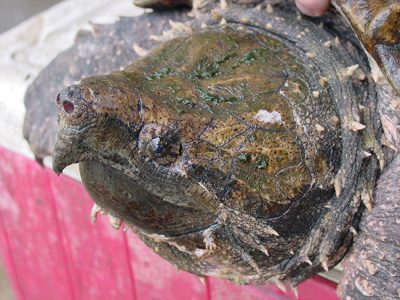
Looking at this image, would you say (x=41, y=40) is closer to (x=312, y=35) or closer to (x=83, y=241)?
(x=83, y=241)

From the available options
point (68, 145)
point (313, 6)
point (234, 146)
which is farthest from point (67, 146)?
point (313, 6)

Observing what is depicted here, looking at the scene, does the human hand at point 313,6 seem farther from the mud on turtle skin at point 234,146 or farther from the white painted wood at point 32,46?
the white painted wood at point 32,46

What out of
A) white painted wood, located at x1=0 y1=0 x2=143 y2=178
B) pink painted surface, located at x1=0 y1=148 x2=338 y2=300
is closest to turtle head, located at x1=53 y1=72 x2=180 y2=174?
pink painted surface, located at x1=0 y1=148 x2=338 y2=300

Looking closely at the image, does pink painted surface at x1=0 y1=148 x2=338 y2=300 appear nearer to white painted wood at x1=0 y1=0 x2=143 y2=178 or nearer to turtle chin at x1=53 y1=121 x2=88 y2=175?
white painted wood at x1=0 y1=0 x2=143 y2=178

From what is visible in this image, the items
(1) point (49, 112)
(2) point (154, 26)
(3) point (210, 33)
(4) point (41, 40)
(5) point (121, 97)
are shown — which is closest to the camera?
(5) point (121, 97)

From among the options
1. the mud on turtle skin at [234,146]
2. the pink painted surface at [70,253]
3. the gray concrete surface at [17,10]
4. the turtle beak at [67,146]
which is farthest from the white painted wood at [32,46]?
the gray concrete surface at [17,10]

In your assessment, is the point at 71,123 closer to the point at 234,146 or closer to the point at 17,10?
the point at 234,146

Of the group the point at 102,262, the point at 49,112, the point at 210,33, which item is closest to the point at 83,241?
A: the point at 102,262
